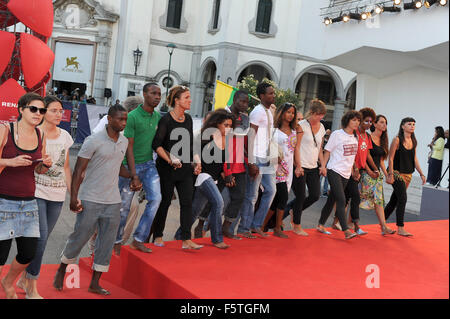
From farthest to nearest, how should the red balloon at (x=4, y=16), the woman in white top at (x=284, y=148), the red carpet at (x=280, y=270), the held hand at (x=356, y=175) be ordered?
1. the red balloon at (x=4, y=16)
2. the held hand at (x=356, y=175)
3. the woman in white top at (x=284, y=148)
4. the red carpet at (x=280, y=270)

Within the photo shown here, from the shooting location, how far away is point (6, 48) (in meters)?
10.5

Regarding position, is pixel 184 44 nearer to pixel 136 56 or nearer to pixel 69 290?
pixel 136 56

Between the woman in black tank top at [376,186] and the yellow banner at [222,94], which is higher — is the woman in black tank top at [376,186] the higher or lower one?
the lower one

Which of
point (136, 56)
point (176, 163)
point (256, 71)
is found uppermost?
point (256, 71)

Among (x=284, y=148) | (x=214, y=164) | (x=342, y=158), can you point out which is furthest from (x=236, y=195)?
(x=342, y=158)

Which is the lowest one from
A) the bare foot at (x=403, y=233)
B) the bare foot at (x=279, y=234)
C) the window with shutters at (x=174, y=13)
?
the bare foot at (x=279, y=234)

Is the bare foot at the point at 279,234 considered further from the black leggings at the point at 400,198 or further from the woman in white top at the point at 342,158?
the black leggings at the point at 400,198

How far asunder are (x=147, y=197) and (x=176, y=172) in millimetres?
361

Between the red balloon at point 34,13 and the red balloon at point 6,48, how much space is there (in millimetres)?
619

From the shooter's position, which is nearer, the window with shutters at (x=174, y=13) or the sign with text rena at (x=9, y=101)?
the sign with text rena at (x=9, y=101)

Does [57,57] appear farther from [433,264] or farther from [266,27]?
[433,264]

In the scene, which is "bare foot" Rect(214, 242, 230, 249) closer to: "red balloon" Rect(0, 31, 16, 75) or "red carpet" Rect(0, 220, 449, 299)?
"red carpet" Rect(0, 220, 449, 299)

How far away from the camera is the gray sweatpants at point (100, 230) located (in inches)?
172

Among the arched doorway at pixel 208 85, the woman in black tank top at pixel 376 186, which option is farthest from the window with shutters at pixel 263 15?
the woman in black tank top at pixel 376 186
